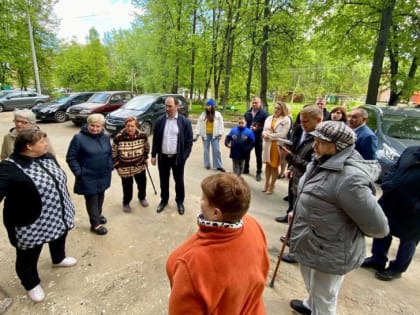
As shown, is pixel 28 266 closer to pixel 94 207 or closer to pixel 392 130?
pixel 94 207

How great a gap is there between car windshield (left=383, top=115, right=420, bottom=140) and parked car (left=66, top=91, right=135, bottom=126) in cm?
1026

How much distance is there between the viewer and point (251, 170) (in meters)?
6.21

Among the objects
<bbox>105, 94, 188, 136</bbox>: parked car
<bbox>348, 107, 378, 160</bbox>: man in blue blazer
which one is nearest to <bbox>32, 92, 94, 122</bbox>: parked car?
<bbox>105, 94, 188, 136</bbox>: parked car

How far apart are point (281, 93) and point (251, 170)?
29054mm

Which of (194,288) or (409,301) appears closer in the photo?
(194,288)

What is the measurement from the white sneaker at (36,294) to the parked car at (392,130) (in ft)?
18.9

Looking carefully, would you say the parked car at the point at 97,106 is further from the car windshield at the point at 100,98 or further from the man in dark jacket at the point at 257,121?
the man in dark jacket at the point at 257,121

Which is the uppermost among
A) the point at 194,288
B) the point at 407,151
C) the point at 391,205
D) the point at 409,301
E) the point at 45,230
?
the point at 407,151

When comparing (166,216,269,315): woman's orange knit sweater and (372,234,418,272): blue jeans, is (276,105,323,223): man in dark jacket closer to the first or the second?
(372,234,418,272): blue jeans

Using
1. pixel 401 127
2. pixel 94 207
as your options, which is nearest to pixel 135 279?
pixel 94 207

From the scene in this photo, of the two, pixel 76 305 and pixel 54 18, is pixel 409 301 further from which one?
pixel 54 18

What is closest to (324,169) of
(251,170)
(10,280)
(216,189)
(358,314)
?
(216,189)

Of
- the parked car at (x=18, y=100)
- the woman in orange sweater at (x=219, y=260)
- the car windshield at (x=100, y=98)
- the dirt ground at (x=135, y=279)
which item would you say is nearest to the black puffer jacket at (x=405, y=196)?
the dirt ground at (x=135, y=279)

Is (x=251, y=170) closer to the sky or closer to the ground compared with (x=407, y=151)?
closer to the ground
